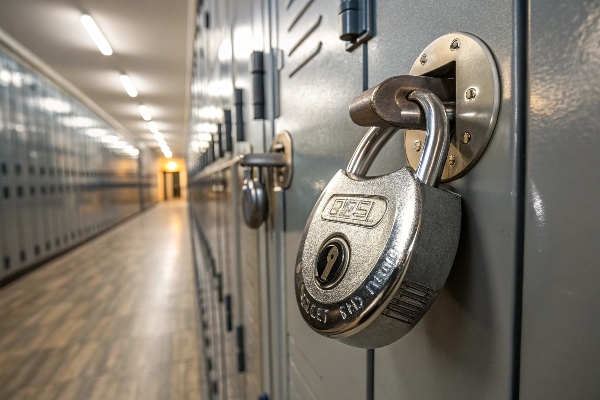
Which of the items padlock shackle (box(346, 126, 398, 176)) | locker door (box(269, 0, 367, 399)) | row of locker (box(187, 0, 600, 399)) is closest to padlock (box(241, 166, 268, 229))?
locker door (box(269, 0, 367, 399))

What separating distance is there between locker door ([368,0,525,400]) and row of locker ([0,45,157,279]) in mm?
5106

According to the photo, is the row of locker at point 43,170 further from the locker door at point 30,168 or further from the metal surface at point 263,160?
the metal surface at point 263,160

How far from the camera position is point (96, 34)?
14.3 feet

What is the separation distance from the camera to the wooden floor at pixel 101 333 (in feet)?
7.45

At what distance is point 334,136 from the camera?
1.26ft

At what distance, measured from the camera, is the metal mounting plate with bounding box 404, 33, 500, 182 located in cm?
19

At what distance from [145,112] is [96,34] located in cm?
501

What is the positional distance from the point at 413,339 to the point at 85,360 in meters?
2.92

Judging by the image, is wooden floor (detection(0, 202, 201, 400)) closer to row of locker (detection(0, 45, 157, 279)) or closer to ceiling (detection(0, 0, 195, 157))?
row of locker (detection(0, 45, 157, 279))

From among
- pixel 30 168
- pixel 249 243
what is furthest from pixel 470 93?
pixel 30 168

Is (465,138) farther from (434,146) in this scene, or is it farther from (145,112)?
(145,112)

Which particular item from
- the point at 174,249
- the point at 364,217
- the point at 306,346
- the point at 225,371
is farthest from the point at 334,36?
the point at 174,249

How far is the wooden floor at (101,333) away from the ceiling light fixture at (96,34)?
2.85 meters

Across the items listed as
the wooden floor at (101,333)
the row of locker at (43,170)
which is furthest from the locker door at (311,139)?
the row of locker at (43,170)
